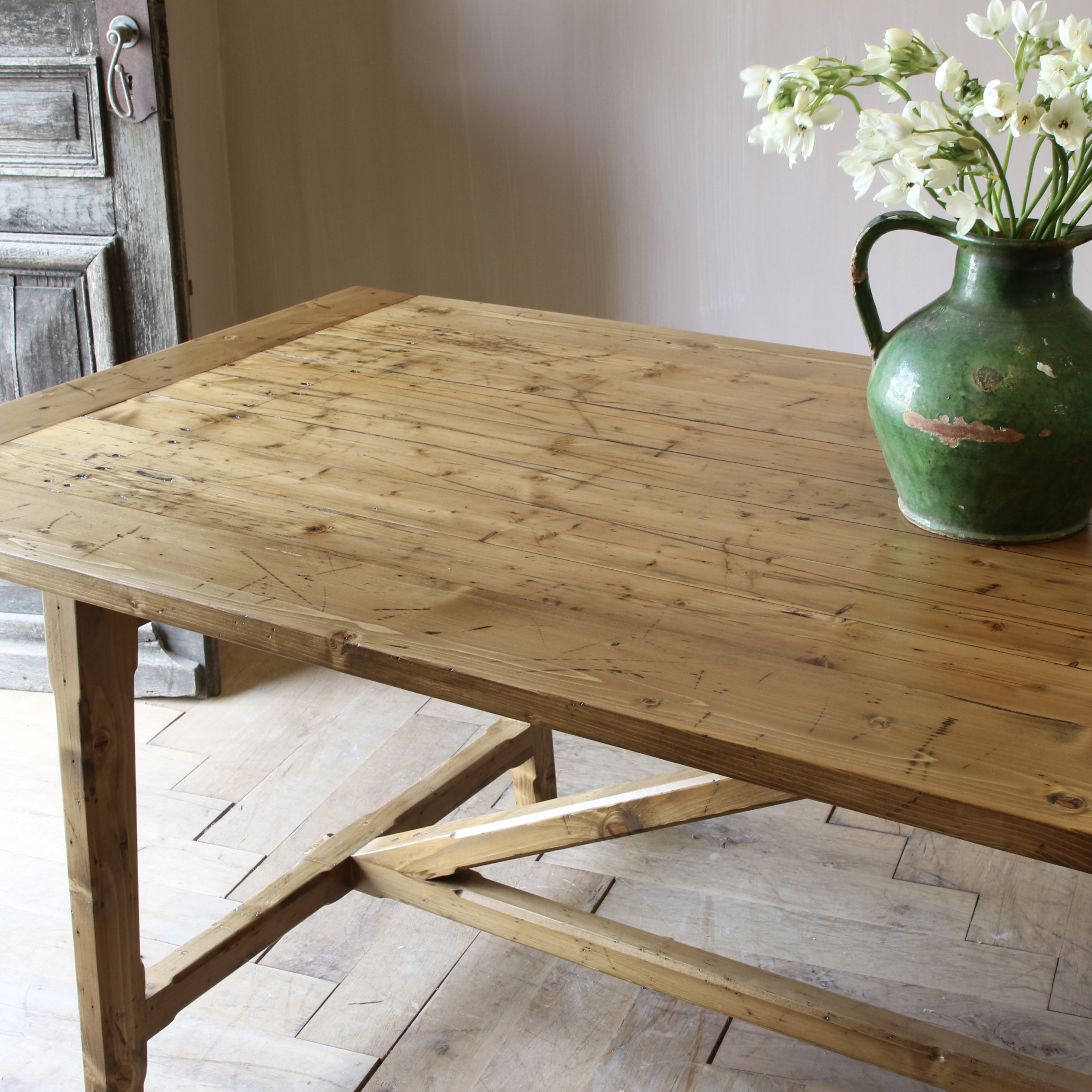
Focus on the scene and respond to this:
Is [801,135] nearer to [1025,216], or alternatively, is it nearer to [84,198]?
[1025,216]

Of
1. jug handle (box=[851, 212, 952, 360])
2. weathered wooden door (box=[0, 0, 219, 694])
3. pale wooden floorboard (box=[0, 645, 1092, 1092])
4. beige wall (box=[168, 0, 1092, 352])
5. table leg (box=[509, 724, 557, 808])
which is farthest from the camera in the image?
beige wall (box=[168, 0, 1092, 352])

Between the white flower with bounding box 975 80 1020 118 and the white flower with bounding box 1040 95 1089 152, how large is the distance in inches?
1.1

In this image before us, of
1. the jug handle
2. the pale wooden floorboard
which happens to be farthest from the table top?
the pale wooden floorboard

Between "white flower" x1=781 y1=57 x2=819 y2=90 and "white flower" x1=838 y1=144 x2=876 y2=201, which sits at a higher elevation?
"white flower" x1=781 y1=57 x2=819 y2=90

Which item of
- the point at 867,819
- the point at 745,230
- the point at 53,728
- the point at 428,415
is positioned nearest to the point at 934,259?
the point at 745,230

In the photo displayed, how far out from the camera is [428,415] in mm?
1438

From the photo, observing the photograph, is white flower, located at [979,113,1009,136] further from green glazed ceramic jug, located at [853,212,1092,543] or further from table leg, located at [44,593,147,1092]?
table leg, located at [44,593,147,1092]

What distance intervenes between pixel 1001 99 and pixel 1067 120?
5 centimetres

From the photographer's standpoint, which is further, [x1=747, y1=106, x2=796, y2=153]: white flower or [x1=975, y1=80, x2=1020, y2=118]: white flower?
[x1=747, y1=106, x2=796, y2=153]: white flower

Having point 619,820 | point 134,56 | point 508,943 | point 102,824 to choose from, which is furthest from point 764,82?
point 134,56

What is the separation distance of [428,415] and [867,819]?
111 centimetres

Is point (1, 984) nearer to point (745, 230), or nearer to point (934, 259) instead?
point (745, 230)

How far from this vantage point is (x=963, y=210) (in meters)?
0.98

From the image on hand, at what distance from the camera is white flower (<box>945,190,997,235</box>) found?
3.20 feet
